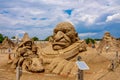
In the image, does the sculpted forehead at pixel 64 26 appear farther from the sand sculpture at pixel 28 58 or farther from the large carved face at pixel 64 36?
the sand sculpture at pixel 28 58

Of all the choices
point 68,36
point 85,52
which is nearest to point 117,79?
point 85,52

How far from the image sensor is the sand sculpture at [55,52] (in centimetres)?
1355

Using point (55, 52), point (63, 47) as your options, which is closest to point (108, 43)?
point (63, 47)

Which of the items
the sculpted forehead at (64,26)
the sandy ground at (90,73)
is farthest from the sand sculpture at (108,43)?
the sandy ground at (90,73)

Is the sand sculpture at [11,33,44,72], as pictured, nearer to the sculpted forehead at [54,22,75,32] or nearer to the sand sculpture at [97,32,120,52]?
the sculpted forehead at [54,22,75,32]

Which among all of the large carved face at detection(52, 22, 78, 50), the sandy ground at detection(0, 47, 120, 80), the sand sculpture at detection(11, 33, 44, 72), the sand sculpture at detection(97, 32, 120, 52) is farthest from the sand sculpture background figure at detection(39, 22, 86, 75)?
the sand sculpture at detection(97, 32, 120, 52)

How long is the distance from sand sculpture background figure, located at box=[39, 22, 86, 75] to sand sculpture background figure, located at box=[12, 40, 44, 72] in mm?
479

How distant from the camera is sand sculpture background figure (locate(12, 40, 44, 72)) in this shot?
13.3 m

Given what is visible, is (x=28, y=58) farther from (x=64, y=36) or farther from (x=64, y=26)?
(x=64, y=26)

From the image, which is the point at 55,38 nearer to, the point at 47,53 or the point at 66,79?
the point at 47,53

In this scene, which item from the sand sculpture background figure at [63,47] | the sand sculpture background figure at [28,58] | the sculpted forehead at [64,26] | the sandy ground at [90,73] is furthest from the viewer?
the sculpted forehead at [64,26]

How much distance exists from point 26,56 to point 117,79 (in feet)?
17.7

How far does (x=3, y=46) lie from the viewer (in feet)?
130

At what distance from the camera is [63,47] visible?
14641mm
